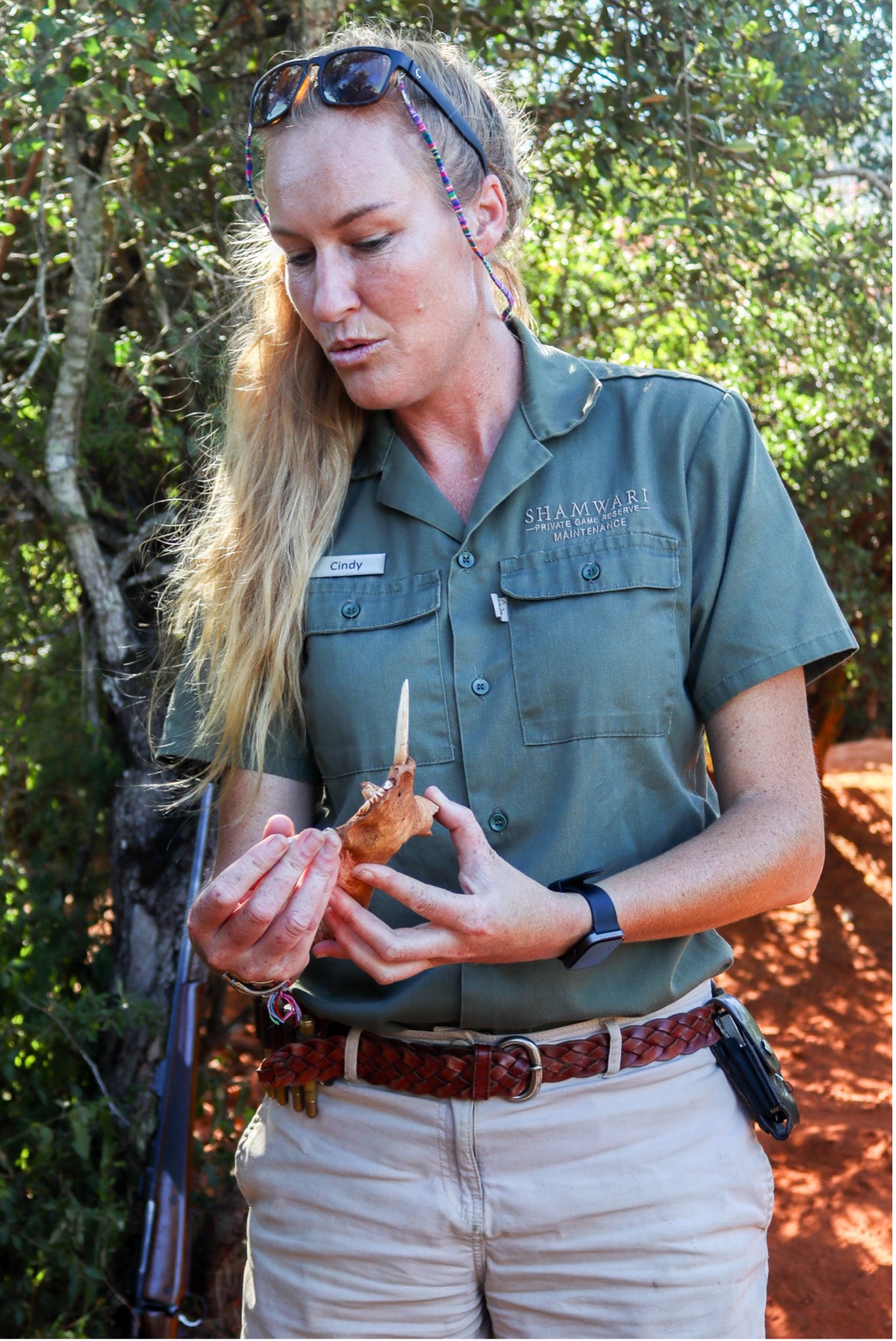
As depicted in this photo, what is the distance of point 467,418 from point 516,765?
23.1 inches

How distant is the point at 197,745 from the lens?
1.92 m

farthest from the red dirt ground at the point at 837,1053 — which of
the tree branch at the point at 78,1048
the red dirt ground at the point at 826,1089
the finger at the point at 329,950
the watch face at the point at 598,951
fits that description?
the finger at the point at 329,950

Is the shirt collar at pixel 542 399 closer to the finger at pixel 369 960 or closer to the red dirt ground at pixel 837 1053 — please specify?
the finger at pixel 369 960

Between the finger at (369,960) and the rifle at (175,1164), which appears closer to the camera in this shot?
the finger at (369,960)

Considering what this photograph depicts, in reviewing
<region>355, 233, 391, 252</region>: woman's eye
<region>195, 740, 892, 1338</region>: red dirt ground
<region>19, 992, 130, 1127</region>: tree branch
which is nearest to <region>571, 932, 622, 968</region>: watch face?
<region>355, 233, 391, 252</region>: woman's eye

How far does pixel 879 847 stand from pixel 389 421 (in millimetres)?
6091

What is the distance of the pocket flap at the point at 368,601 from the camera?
181cm

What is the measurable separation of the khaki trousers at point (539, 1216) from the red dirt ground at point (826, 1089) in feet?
6.58

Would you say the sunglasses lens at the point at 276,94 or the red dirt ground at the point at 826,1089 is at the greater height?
the sunglasses lens at the point at 276,94

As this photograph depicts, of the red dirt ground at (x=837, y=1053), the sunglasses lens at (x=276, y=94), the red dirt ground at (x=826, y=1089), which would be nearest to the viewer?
the sunglasses lens at (x=276, y=94)

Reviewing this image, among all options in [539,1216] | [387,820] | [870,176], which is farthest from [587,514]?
[870,176]

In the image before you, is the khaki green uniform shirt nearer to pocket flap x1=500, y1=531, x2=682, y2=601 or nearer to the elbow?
pocket flap x1=500, y1=531, x2=682, y2=601

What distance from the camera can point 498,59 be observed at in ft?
12.3

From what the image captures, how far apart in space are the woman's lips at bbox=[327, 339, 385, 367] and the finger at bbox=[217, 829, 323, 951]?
72 cm
